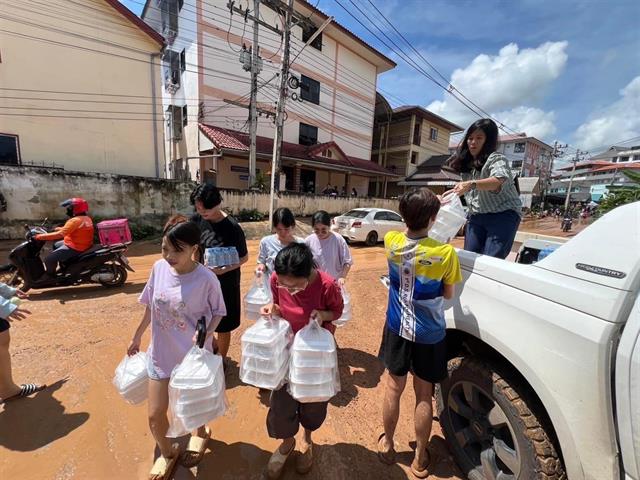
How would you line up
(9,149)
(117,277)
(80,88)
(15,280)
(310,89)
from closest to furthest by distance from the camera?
1. (15,280)
2. (117,277)
3. (9,149)
4. (80,88)
5. (310,89)

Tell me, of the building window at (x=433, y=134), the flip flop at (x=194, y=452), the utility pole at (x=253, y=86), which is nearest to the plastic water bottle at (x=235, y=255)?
the flip flop at (x=194, y=452)

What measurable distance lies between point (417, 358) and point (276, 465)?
1.09 m

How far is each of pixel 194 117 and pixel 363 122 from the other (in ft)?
41.6

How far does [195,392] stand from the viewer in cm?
152

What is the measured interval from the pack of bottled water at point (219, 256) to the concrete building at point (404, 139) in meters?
22.9

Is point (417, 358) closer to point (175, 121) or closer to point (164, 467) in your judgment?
point (164, 467)

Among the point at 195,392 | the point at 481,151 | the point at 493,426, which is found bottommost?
the point at 493,426

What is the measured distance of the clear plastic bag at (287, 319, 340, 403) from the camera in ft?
5.23

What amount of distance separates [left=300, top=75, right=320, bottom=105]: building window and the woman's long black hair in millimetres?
18750

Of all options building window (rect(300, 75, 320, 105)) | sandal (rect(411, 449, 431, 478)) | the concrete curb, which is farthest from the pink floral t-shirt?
building window (rect(300, 75, 320, 105))

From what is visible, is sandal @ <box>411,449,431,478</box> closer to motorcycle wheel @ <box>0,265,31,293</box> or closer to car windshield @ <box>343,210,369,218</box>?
motorcycle wheel @ <box>0,265,31,293</box>

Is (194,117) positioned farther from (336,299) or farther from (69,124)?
(336,299)

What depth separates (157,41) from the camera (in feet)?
41.6

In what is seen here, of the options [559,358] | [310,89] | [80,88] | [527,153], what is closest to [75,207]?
[559,358]
